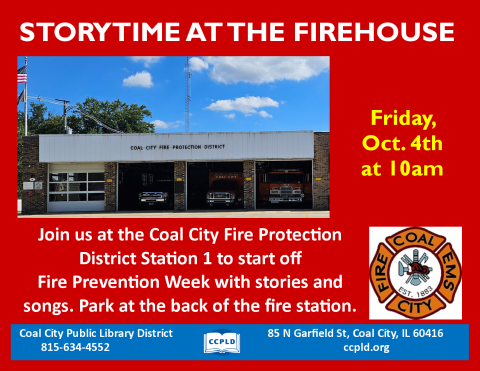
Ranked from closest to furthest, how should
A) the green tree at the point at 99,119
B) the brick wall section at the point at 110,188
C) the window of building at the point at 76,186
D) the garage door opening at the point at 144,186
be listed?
the brick wall section at the point at 110,188 → the window of building at the point at 76,186 → the garage door opening at the point at 144,186 → the green tree at the point at 99,119

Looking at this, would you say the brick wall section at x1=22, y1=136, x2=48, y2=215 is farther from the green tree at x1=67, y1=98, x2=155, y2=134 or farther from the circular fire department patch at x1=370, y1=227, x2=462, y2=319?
the green tree at x1=67, y1=98, x2=155, y2=134

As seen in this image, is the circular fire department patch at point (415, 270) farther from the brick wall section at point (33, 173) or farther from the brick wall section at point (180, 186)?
the brick wall section at point (33, 173)

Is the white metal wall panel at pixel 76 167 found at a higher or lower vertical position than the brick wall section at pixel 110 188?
higher

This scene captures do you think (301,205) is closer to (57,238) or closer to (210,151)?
(210,151)

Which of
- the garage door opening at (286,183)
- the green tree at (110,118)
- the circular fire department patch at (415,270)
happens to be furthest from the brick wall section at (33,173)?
the green tree at (110,118)

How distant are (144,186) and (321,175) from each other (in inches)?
553

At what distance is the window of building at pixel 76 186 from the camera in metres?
23.3

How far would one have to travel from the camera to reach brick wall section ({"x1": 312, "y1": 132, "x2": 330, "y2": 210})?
22.0 metres

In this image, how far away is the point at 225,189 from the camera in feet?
76.8

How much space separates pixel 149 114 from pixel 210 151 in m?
43.4

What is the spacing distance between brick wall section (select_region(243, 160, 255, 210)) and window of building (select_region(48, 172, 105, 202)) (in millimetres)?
8979

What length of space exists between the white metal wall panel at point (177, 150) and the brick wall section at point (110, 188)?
0.67 m

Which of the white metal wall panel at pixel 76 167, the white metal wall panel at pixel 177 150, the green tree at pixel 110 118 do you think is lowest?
the white metal wall panel at pixel 76 167

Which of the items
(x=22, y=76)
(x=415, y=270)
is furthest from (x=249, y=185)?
(x=415, y=270)
